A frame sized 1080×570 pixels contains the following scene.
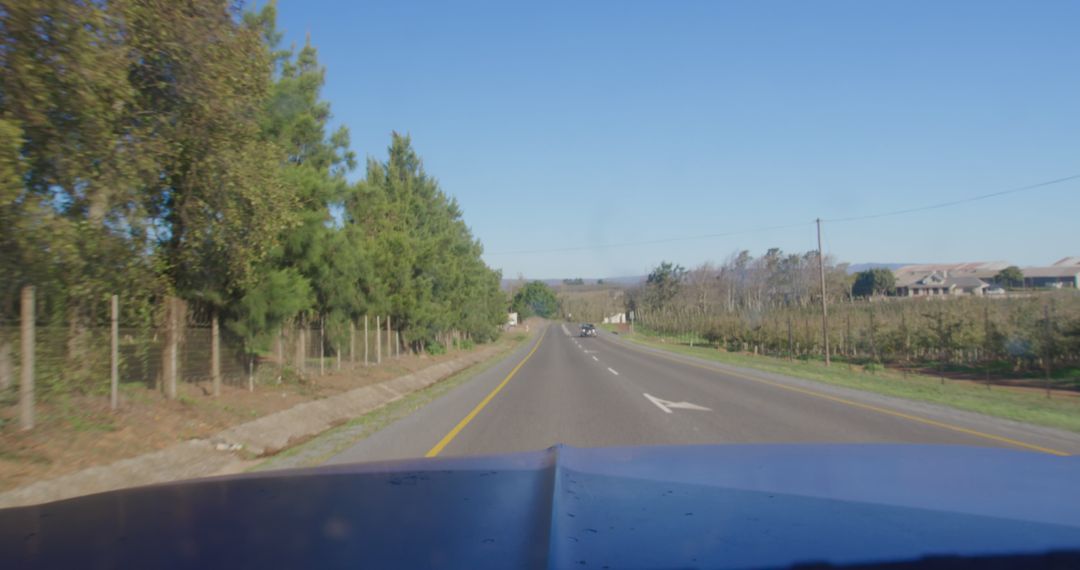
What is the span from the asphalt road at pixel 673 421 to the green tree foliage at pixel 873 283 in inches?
2888

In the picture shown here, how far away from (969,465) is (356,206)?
19.2 meters

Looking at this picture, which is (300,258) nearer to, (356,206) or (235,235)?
(235,235)

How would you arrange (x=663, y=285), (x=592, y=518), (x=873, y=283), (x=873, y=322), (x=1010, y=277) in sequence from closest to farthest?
1. (x=592, y=518)
2. (x=873, y=322)
3. (x=1010, y=277)
4. (x=873, y=283)
5. (x=663, y=285)

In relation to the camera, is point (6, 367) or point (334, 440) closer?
point (6, 367)

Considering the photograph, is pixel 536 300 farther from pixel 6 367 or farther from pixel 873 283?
pixel 6 367

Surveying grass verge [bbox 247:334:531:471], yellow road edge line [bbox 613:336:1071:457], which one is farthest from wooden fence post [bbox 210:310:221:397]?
yellow road edge line [bbox 613:336:1071:457]

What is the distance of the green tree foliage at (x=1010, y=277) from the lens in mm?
63281

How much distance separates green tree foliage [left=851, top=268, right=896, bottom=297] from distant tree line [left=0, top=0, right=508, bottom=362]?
81.7 m

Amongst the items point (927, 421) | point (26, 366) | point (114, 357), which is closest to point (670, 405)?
point (927, 421)

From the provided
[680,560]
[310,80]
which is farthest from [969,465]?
[310,80]

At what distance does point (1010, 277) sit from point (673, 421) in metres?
65.0

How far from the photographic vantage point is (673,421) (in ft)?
40.2

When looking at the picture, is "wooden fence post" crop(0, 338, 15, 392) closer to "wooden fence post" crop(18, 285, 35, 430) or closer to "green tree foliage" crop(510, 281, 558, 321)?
"wooden fence post" crop(18, 285, 35, 430)

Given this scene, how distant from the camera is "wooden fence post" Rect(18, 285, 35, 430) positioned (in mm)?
8328
